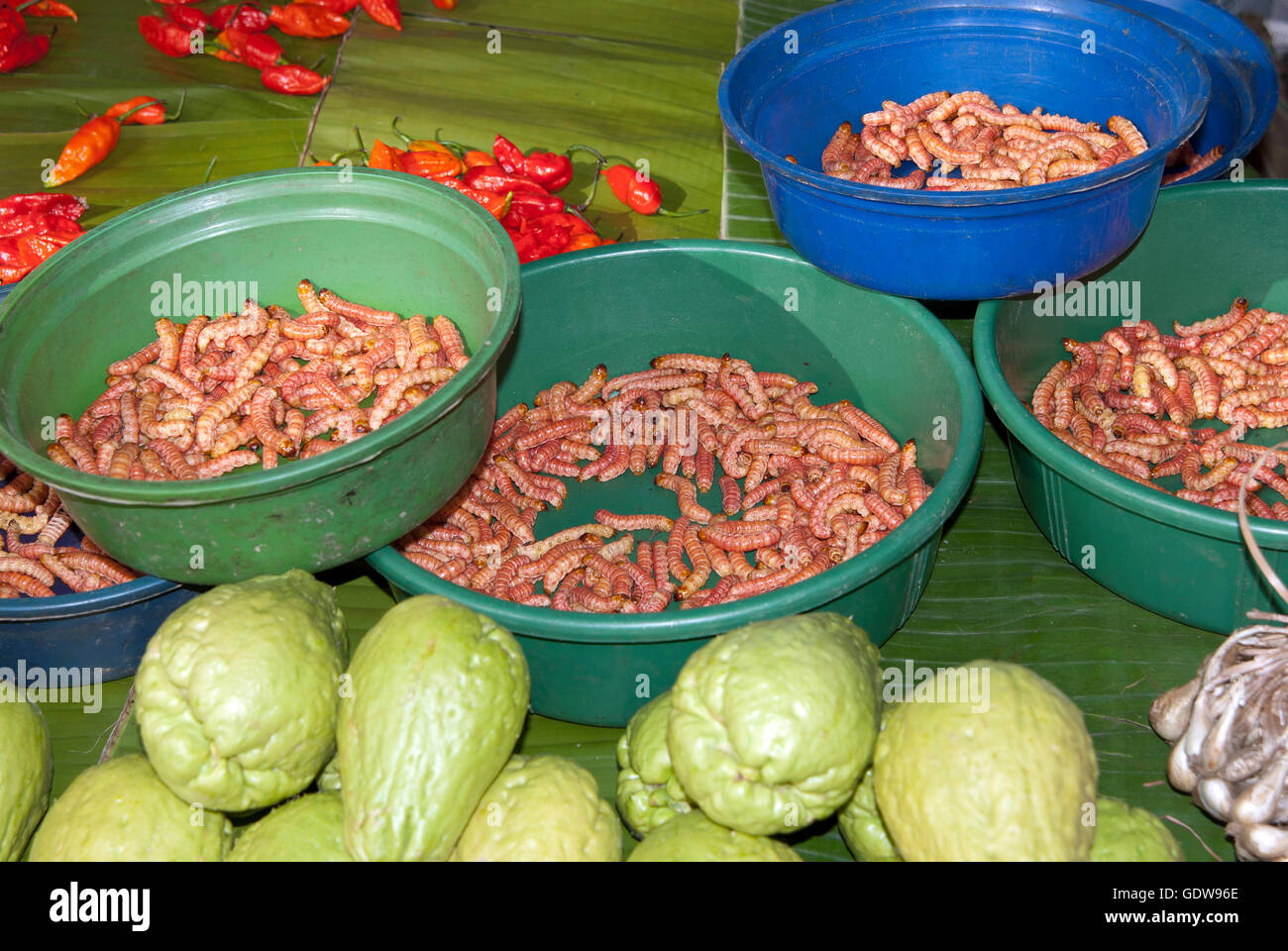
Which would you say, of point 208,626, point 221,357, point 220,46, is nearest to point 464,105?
point 220,46

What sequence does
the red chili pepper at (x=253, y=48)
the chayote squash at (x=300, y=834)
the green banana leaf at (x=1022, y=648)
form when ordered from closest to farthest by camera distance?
the chayote squash at (x=300, y=834), the green banana leaf at (x=1022, y=648), the red chili pepper at (x=253, y=48)

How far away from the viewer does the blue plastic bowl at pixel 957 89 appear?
3.37 metres

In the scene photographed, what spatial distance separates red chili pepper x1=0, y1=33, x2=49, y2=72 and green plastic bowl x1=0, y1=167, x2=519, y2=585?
3.31 metres

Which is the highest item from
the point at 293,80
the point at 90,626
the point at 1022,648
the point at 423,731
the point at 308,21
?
the point at 308,21

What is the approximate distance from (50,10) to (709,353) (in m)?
4.88

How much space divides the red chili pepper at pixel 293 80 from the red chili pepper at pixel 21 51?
1377mm

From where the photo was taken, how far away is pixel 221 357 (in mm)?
3771

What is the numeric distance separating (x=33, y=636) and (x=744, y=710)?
2.30 metres

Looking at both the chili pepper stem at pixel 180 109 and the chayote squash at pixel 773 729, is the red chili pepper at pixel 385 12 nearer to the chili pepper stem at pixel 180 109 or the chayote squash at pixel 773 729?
the chili pepper stem at pixel 180 109

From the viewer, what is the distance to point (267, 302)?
3.89 m

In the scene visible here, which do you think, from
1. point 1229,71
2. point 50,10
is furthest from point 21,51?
point 1229,71

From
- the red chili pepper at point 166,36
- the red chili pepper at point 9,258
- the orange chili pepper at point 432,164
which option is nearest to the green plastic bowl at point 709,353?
the orange chili pepper at point 432,164

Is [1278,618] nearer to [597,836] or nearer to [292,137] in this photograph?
[597,836]

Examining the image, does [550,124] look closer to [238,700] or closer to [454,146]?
[454,146]
